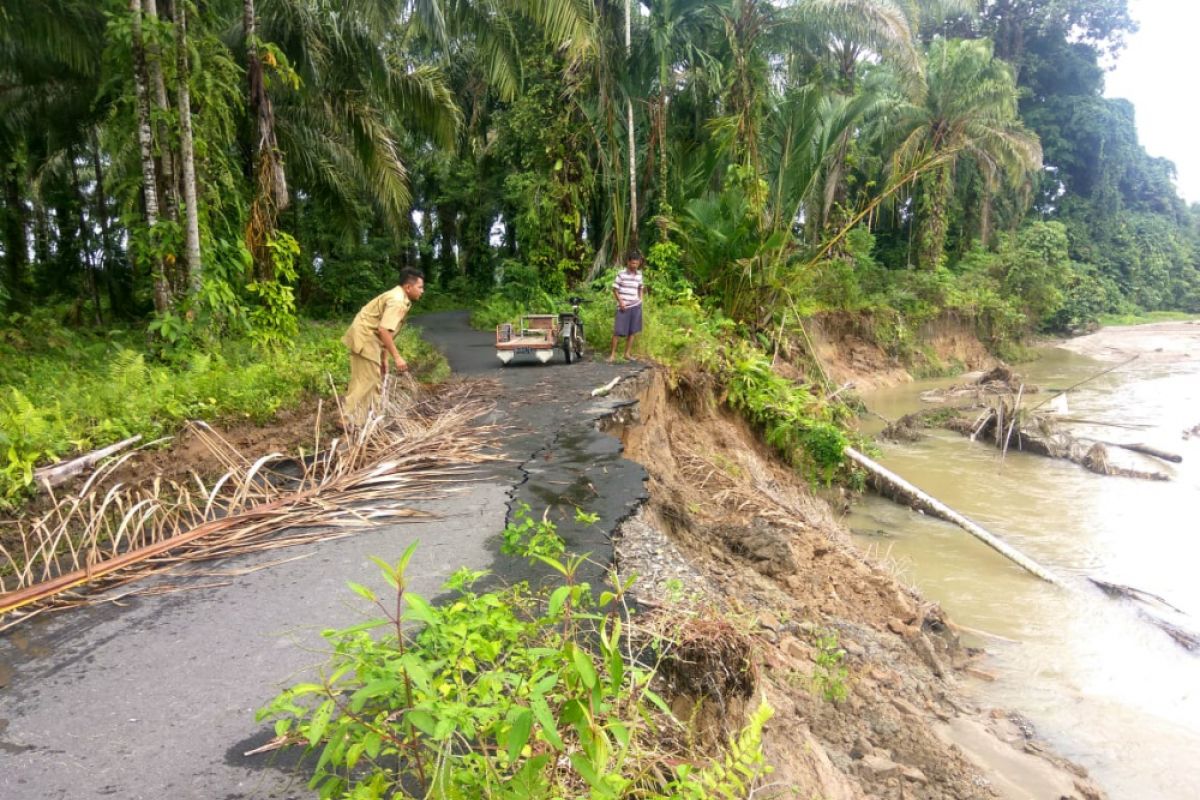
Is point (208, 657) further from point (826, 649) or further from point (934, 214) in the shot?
point (934, 214)

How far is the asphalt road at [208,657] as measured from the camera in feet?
7.72

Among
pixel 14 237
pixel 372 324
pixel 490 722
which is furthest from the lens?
pixel 14 237

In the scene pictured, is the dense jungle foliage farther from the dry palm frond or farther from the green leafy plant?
the green leafy plant

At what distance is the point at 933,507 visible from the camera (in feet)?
29.2

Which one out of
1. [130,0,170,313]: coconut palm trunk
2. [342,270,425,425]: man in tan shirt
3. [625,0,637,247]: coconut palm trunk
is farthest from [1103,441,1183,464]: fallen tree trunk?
[130,0,170,313]: coconut palm trunk

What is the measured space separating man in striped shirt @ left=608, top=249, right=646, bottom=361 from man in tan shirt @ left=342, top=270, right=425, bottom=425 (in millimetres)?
3438

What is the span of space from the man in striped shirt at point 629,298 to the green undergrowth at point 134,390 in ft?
8.25

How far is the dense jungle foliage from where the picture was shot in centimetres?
866

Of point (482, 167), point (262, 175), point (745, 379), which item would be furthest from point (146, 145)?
point (482, 167)

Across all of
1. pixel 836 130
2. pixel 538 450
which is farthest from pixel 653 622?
pixel 836 130

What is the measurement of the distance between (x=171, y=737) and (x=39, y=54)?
1628cm

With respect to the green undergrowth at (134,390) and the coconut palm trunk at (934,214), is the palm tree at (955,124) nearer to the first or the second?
the coconut palm trunk at (934,214)

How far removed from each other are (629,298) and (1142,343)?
29.1 meters

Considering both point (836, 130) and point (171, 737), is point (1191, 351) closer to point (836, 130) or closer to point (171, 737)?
point (836, 130)
